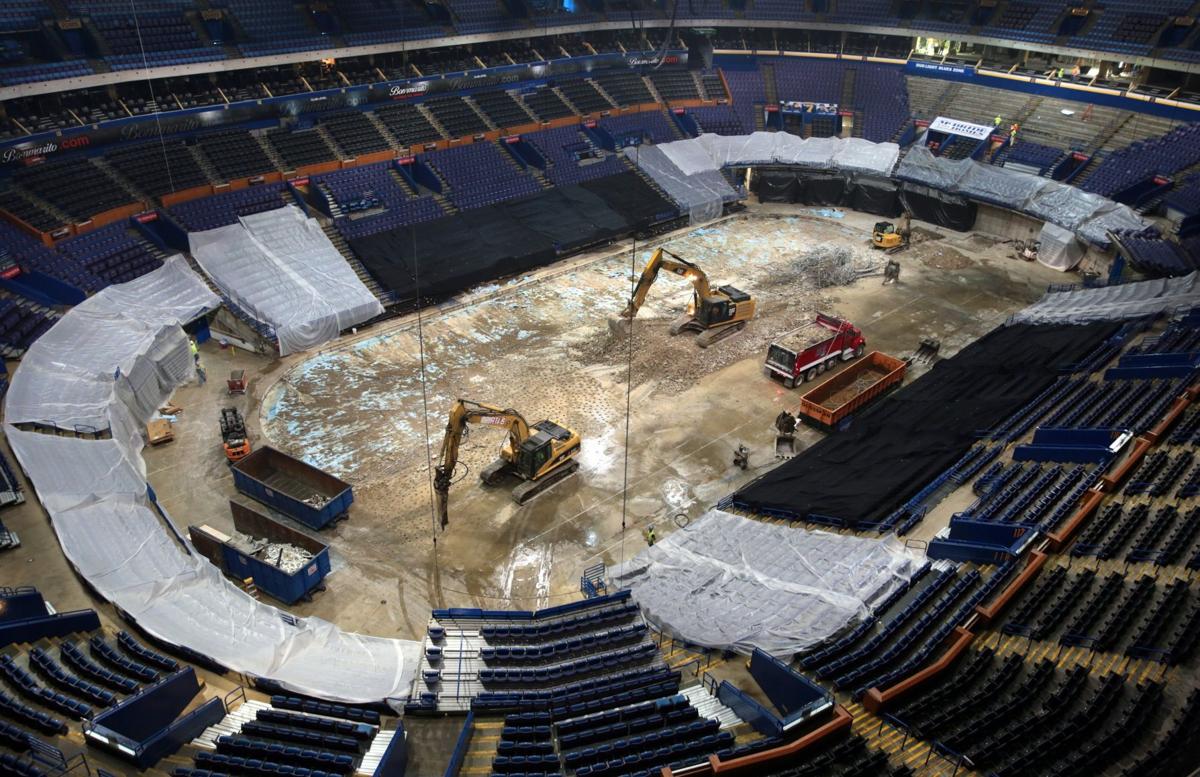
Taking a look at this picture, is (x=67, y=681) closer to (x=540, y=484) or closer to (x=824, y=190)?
(x=540, y=484)

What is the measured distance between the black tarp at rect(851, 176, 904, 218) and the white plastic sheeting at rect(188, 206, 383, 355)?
28842 mm

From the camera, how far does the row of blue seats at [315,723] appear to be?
14.8 metres

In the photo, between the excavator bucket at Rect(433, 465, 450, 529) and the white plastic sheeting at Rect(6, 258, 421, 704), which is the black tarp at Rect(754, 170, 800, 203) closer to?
the white plastic sheeting at Rect(6, 258, 421, 704)

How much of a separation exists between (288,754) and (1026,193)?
144ft

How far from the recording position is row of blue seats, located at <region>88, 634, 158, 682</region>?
50.5 ft

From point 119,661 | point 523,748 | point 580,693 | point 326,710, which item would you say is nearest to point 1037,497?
point 580,693

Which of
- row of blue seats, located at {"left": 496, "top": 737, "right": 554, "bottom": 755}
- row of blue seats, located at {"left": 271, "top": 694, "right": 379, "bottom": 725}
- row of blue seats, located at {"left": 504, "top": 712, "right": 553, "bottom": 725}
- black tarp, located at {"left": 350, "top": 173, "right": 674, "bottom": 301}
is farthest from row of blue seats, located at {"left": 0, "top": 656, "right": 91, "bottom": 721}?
black tarp, located at {"left": 350, "top": 173, "right": 674, "bottom": 301}

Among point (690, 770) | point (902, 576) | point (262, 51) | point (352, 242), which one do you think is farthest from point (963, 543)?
point (262, 51)

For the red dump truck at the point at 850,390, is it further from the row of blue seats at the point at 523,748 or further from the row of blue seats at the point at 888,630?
the row of blue seats at the point at 523,748

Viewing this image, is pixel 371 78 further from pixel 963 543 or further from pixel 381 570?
pixel 963 543

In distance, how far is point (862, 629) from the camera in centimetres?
1734

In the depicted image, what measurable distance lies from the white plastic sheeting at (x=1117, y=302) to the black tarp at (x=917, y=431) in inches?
55.8

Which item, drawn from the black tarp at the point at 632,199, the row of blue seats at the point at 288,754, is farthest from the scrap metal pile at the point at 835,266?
the row of blue seats at the point at 288,754

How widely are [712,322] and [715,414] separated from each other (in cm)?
637
